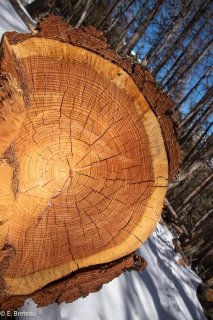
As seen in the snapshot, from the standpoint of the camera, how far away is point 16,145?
1.78m

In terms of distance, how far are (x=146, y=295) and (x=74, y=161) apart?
2.22m

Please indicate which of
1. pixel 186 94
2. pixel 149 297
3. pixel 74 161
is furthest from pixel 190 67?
pixel 74 161

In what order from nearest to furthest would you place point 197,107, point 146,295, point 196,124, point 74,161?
point 74,161 → point 146,295 → point 197,107 → point 196,124

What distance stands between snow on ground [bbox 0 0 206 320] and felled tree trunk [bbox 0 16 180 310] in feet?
1.49

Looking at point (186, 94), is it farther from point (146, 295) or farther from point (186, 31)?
point (146, 295)

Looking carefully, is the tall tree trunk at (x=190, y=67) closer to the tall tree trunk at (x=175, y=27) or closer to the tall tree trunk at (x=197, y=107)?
the tall tree trunk at (x=175, y=27)

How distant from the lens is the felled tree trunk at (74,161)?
174 cm

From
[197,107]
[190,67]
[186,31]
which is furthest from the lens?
[186,31]

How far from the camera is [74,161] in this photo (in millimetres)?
1915

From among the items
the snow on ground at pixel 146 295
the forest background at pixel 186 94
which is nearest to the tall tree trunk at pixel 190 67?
the forest background at pixel 186 94

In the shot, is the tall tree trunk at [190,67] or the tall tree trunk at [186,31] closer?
the tall tree trunk at [190,67]

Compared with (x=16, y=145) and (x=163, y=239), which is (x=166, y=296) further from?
(x=16, y=145)

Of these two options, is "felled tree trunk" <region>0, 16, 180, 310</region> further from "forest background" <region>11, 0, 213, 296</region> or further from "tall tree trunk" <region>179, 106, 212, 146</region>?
"tall tree trunk" <region>179, 106, 212, 146</region>

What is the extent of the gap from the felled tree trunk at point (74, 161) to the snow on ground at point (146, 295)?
455 millimetres
